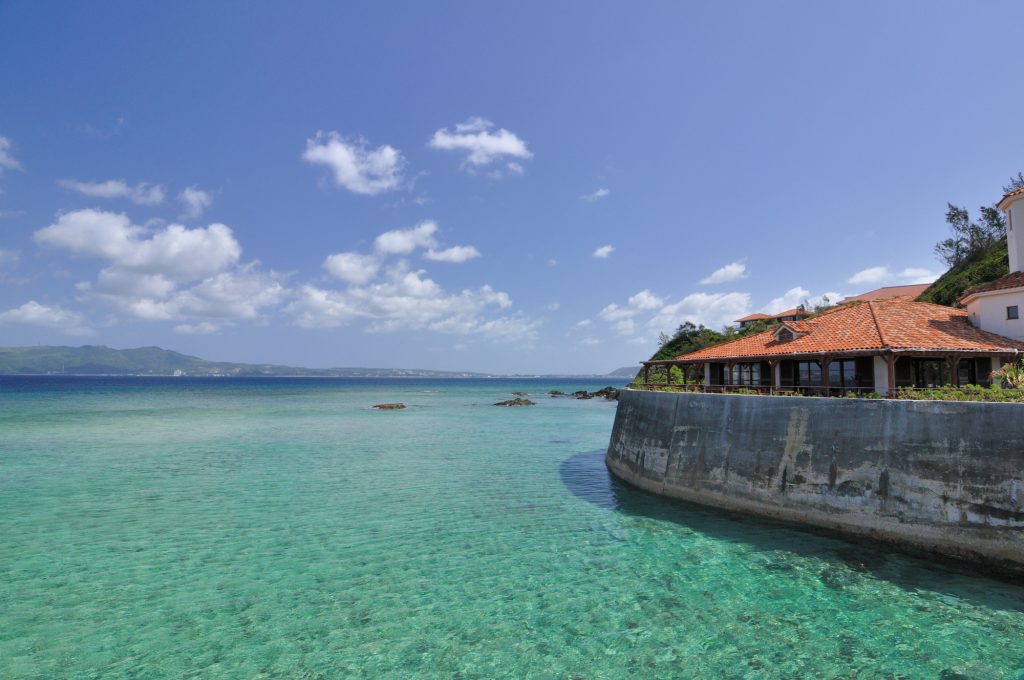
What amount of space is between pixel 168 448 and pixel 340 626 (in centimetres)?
2870

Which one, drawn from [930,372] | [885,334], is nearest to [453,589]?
[885,334]

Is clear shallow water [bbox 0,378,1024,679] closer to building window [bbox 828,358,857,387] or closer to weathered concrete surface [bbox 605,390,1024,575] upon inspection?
weathered concrete surface [bbox 605,390,1024,575]

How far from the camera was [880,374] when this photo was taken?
2119 centimetres

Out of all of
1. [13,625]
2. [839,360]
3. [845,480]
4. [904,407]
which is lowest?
[13,625]

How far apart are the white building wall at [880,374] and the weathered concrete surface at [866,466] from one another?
740 centimetres

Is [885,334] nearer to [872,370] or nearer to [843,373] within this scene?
[872,370]

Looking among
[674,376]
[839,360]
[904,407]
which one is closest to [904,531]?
[904,407]

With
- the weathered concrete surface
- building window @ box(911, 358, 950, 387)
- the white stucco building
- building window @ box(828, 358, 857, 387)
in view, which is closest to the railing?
building window @ box(828, 358, 857, 387)

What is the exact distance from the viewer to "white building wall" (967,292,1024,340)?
862 inches

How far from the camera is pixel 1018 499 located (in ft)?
40.3

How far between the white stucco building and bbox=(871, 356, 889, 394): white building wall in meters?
6.21

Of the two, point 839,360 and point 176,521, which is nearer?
point 176,521

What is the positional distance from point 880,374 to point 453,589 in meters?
19.1

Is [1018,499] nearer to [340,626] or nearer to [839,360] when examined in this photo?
[839,360]
